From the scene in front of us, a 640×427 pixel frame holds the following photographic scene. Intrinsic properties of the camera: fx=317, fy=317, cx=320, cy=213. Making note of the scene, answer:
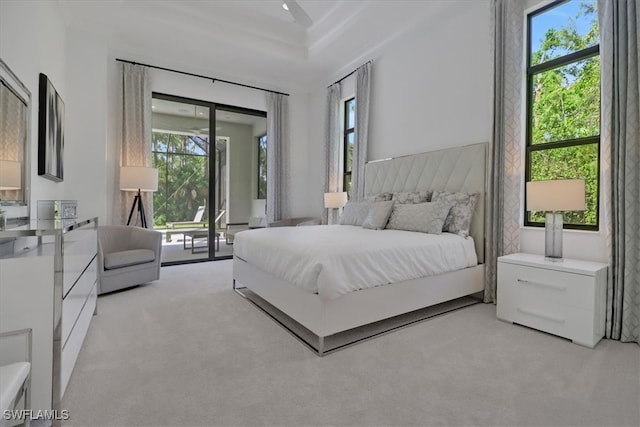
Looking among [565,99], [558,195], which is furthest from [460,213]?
[565,99]

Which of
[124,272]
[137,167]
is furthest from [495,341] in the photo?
[137,167]

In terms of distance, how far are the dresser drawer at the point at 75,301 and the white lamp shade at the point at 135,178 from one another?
6.61ft

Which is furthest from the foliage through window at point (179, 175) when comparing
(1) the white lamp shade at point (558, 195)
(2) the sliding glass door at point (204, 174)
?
(1) the white lamp shade at point (558, 195)

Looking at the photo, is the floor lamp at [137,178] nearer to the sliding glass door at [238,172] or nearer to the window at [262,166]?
the sliding glass door at [238,172]

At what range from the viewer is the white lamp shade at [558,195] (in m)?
2.35

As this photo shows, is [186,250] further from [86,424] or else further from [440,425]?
[440,425]

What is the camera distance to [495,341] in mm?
2334

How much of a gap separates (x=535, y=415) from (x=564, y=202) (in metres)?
A: 1.59

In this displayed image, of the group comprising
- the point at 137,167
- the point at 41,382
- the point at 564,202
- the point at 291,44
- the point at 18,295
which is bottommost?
the point at 41,382

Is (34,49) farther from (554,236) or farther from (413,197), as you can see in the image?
(554,236)

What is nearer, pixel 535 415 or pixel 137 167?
pixel 535 415

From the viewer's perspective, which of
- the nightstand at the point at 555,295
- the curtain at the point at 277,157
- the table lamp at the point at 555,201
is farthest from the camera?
the curtain at the point at 277,157

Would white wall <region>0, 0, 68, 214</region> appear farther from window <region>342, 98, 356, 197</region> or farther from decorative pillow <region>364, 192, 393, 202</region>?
window <region>342, 98, 356, 197</region>

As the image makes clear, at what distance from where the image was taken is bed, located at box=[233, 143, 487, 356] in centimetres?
216
